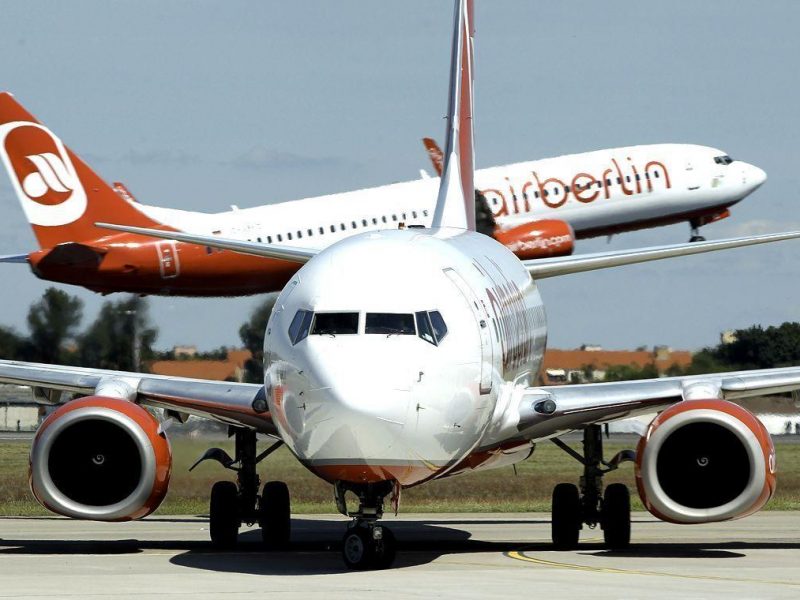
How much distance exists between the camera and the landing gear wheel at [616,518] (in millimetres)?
23172

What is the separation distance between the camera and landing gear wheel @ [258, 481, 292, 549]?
80.1ft

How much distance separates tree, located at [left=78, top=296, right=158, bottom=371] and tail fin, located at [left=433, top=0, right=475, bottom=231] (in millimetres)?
11473

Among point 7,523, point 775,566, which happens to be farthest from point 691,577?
point 7,523

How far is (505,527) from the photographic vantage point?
2831cm

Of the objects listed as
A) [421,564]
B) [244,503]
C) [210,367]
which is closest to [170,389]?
[244,503]

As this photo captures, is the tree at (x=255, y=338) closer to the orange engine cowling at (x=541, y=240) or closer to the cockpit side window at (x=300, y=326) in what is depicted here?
the orange engine cowling at (x=541, y=240)

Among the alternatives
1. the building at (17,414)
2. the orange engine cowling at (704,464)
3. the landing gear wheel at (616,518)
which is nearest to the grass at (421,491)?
the landing gear wheel at (616,518)


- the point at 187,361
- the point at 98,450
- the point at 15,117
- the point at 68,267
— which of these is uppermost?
the point at 15,117

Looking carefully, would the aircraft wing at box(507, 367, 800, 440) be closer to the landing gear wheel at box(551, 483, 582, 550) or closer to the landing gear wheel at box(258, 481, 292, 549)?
the landing gear wheel at box(551, 483, 582, 550)

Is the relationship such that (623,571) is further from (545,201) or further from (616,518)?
(545,201)

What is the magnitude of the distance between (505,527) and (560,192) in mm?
27691

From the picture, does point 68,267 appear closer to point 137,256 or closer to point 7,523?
point 137,256

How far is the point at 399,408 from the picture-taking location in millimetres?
17156

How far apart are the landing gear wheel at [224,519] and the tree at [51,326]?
1854 centimetres
